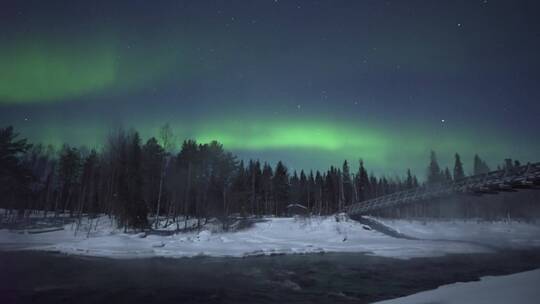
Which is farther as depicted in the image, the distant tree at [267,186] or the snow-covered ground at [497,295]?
the distant tree at [267,186]

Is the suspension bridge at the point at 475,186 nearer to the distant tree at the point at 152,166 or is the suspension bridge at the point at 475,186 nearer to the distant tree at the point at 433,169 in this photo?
the distant tree at the point at 152,166

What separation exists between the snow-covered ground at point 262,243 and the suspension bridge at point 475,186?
14.2 feet

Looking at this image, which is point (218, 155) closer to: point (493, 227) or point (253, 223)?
point (253, 223)

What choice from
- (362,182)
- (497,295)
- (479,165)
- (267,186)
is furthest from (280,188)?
(497,295)

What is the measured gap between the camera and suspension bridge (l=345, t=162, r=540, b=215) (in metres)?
29.1

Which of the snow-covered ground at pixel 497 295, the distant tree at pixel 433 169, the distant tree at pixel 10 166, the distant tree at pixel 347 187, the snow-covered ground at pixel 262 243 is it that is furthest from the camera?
the distant tree at pixel 347 187

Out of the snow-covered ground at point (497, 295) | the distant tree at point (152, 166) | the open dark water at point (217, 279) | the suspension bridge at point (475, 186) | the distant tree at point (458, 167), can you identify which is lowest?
the open dark water at point (217, 279)

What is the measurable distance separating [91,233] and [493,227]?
65347 mm

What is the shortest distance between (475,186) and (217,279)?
2972 cm

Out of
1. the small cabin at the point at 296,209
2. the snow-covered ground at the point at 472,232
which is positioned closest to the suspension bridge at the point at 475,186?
the snow-covered ground at the point at 472,232

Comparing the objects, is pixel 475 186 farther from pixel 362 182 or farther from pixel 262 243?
pixel 362 182

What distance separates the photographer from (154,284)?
1575 cm

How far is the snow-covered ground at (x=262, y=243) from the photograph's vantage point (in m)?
28.9

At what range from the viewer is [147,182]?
180 feet
